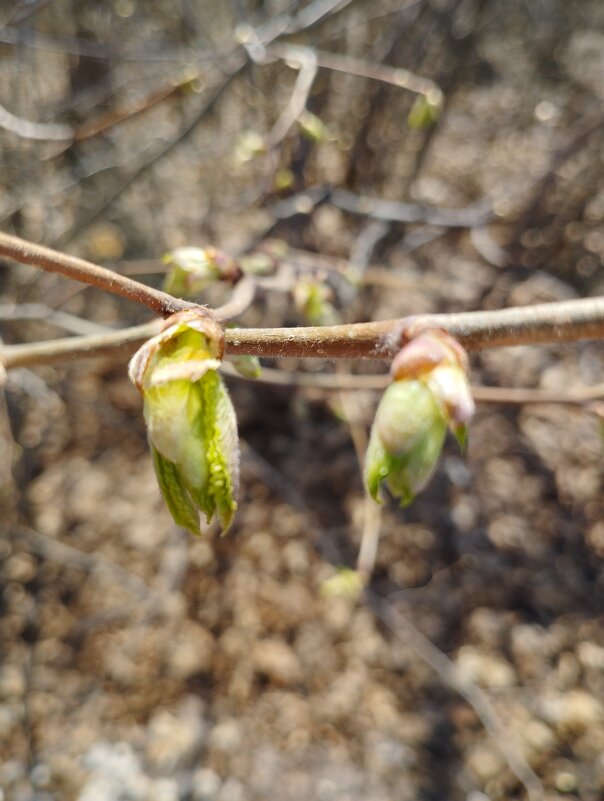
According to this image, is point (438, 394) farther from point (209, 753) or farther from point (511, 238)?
point (511, 238)

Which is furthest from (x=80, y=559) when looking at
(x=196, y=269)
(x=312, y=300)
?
(x=196, y=269)

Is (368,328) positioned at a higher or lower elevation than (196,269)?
higher

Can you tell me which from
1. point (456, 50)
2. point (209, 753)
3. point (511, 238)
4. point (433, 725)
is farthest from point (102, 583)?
point (456, 50)

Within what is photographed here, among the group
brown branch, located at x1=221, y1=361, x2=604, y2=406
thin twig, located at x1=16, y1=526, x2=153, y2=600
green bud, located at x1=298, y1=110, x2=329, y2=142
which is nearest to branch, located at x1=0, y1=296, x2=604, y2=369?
brown branch, located at x1=221, y1=361, x2=604, y2=406

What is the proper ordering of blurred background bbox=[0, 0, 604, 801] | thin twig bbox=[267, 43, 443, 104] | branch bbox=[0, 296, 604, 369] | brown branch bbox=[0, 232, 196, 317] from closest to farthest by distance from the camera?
1. branch bbox=[0, 296, 604, 369]
2. brown branch bbox=[0, 232, 196, 317]
3. blurred background bbox=[0, 0, 604, 801]
4. thin twig bbox=[267, 43, 443, 104]

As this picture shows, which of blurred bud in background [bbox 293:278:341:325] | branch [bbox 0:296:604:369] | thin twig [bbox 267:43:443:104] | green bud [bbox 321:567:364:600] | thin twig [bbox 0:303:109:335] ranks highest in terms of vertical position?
branch [bbox 0:296:604:369]

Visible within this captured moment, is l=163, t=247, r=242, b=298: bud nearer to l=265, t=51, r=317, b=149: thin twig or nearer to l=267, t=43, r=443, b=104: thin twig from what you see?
l=265, t=51, r=317, b=149: thin twig

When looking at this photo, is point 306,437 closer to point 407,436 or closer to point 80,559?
point 80,559
